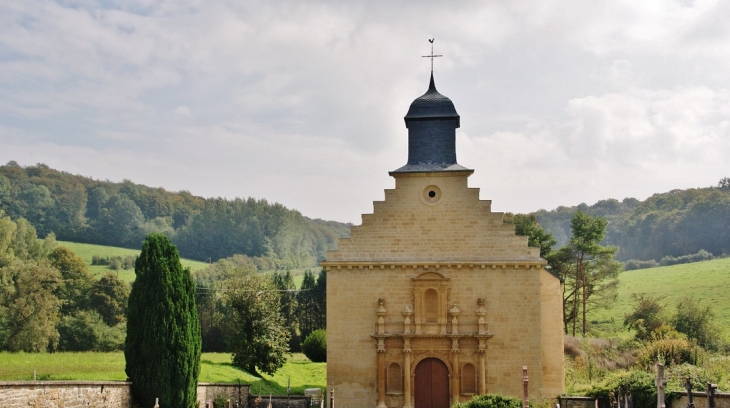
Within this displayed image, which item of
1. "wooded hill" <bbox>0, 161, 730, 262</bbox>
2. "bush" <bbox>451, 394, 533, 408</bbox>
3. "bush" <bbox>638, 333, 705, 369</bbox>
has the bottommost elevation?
"bush" <bbox>451, 394, 533, 408</bbox>

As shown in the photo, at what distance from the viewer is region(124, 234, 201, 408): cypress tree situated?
22.8m

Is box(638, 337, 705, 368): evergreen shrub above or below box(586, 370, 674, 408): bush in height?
above

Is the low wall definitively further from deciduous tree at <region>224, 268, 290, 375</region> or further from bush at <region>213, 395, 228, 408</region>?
deciduous tree at <region>224, 268, 290, 375</region>

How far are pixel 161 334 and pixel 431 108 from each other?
47.0 ft

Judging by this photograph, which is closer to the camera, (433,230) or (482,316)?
(482,316)

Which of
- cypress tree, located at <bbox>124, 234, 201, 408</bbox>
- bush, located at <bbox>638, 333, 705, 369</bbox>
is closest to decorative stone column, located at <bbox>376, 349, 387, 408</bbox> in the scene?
cypress tree, located at <bbox>124, 234, 201, 408</bbox>

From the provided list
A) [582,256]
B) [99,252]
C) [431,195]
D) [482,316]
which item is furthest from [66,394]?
[99,252]

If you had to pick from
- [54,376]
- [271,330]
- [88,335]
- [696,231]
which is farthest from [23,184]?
[696,231]

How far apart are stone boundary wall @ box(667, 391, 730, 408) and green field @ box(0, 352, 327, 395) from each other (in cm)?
1656

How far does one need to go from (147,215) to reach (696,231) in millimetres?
71778

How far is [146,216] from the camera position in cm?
9869

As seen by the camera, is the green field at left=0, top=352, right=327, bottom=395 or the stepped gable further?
the stepped gable

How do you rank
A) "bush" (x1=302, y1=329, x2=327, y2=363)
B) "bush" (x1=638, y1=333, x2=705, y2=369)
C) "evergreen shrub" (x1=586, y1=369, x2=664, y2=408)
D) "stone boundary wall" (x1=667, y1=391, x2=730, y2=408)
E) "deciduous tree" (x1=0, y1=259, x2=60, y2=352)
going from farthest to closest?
"bush" (x1=302, y1=329, x2=327, y2=363) < "deciduous tree" (x1=0, y1=259, x2=60, y2=352) < "bush" (x1=638, y1=333, x2=705, y2=369) < "evergreen shrub" (x1=586, y1=369, x2=664, y2=408) < "stone boundary wall" (x1=667, y1=391, x2=730, y2=408)

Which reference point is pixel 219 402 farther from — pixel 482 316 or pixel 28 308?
pixel 28 308
